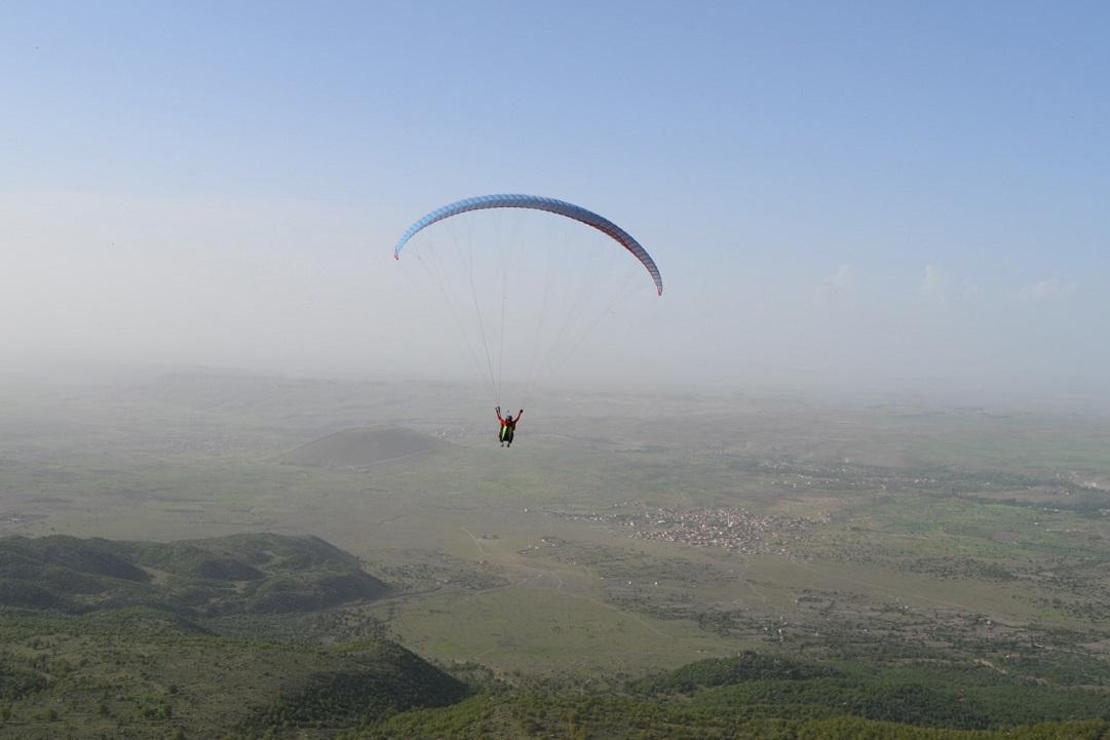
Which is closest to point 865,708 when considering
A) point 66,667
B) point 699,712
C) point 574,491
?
point 699,712

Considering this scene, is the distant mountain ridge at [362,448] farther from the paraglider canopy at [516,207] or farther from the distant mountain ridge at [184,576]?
the paraglider canopy at [516,207]

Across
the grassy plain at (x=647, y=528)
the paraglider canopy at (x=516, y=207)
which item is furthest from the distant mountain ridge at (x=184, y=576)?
the paraglider canopy at (x=516, y=207)

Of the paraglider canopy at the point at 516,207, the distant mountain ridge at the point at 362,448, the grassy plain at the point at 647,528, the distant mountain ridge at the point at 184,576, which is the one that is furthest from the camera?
the distant mountain ridge at the point at 362,448

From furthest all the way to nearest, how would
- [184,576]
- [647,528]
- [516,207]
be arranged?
[647,528]
[184,576]
[516,207]

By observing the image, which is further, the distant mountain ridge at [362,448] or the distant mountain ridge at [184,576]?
the distant mountain ridge at [362,448]

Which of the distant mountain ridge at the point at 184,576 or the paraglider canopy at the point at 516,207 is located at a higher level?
the paraglider canopy at the point at 516,207

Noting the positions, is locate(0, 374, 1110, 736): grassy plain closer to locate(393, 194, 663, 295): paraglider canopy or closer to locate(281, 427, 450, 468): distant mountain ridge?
locate(281, 427, 450, 468): distant mountain ridge

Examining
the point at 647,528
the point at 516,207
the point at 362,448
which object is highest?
the point at 516,207

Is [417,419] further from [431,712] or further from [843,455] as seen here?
[431,712]

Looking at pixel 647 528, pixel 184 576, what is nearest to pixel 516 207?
pixel 184 576

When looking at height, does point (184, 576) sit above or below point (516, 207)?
below

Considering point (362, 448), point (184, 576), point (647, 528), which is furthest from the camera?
point (362, 448)

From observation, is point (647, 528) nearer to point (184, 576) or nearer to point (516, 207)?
point (184, 576)
